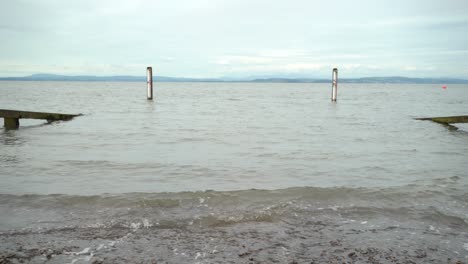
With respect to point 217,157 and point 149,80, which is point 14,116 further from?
point 149,80

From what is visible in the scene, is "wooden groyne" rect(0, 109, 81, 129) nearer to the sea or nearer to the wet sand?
the sea

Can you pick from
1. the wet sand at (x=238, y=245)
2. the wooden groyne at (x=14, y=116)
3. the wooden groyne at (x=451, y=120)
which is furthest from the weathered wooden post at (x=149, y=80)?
the wet sand at (x=238, y=245)

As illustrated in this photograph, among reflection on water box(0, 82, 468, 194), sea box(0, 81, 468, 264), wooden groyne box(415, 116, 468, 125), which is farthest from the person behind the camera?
wooden groyne box(415, 116, 468, 125)

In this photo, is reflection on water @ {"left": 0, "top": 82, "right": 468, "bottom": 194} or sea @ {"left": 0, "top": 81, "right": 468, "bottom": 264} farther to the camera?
reflection on water @ {"left": 0, "top": 82, "right": 468, "bottom": 194}

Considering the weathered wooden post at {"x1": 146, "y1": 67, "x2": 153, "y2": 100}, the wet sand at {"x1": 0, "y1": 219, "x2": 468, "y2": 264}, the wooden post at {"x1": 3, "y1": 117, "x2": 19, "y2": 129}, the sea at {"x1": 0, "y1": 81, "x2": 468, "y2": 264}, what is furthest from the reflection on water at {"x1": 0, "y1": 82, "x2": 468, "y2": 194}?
the weathered wooden post at {"x1": 146, "y1": 67, "x2": 153, "y2": 100}

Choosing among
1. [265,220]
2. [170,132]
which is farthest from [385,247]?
[170,132]

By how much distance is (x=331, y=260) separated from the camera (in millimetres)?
3988

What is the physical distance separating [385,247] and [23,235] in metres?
4.50

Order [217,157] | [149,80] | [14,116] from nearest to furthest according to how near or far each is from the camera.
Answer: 1. [217,157]
2. [14,116]
3. [149,80]

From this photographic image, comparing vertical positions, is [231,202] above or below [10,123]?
below

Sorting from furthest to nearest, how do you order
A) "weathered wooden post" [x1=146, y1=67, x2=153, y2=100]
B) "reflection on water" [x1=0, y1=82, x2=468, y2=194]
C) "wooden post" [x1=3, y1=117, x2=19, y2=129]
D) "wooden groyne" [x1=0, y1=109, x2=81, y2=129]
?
1. "weathered wooden post" [x1=146, y1=67, x2=153, y2=100]
2. "wooden post" [x1=3, y1=117, x2=19, y2=129]
3. "wooden groyne" [x1=0, y1=109, x2=81, y2=129]
4. "reflection on water" [x1=0, y1=82, x2=468, y2=194]

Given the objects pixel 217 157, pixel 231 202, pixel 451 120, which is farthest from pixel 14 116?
pixel 451 120

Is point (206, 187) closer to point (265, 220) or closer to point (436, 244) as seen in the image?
point (265, 220)

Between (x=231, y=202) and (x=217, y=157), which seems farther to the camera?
(x=217, y=157)
